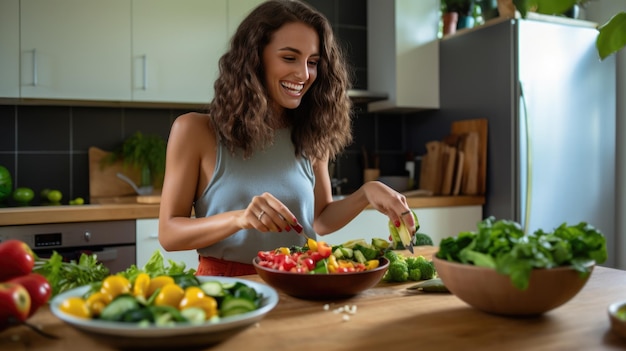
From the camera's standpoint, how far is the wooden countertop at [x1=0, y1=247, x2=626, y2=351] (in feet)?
2.88

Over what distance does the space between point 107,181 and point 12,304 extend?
8.17ft

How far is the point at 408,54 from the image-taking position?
142 inches

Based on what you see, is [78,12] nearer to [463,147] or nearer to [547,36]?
[463,147]

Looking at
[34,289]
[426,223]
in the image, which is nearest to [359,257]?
[34,289]

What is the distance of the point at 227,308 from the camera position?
0.89 meters

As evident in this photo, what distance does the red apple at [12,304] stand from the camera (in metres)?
0.85

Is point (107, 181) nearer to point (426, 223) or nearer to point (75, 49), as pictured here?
point (75, 49)

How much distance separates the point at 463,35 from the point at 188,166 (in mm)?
2364

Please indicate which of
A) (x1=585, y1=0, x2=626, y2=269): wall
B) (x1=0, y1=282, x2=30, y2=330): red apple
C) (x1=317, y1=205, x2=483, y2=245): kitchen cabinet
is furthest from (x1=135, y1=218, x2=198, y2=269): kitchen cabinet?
(x1=585, y1=0, x2=626, y2=269): wall

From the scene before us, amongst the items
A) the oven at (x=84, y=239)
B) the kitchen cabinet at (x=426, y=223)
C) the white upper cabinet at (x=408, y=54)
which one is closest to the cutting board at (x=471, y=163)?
the kitchen cabinet at (x=426, y=223)

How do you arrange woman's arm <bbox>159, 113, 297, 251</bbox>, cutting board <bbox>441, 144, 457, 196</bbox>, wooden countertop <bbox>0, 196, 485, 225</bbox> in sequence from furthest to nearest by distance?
1. cutting board <bbox>441, 144, 457, 196</bbox>
2. wooden countertop <bbox>0, 196, 485, 225</bbox>
3. woman's arm <bbox>159, 113, 297, 251</bbox>

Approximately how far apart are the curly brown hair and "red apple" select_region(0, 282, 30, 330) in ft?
2.90

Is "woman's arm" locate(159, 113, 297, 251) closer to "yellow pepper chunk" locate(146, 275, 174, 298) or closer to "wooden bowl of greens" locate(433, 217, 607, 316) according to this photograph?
"yellow pepper chunk" locate(146, 275, 174, 298)

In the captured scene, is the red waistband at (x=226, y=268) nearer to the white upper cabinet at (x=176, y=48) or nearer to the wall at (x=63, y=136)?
the white upper cabinet at (x=176, y=48)
